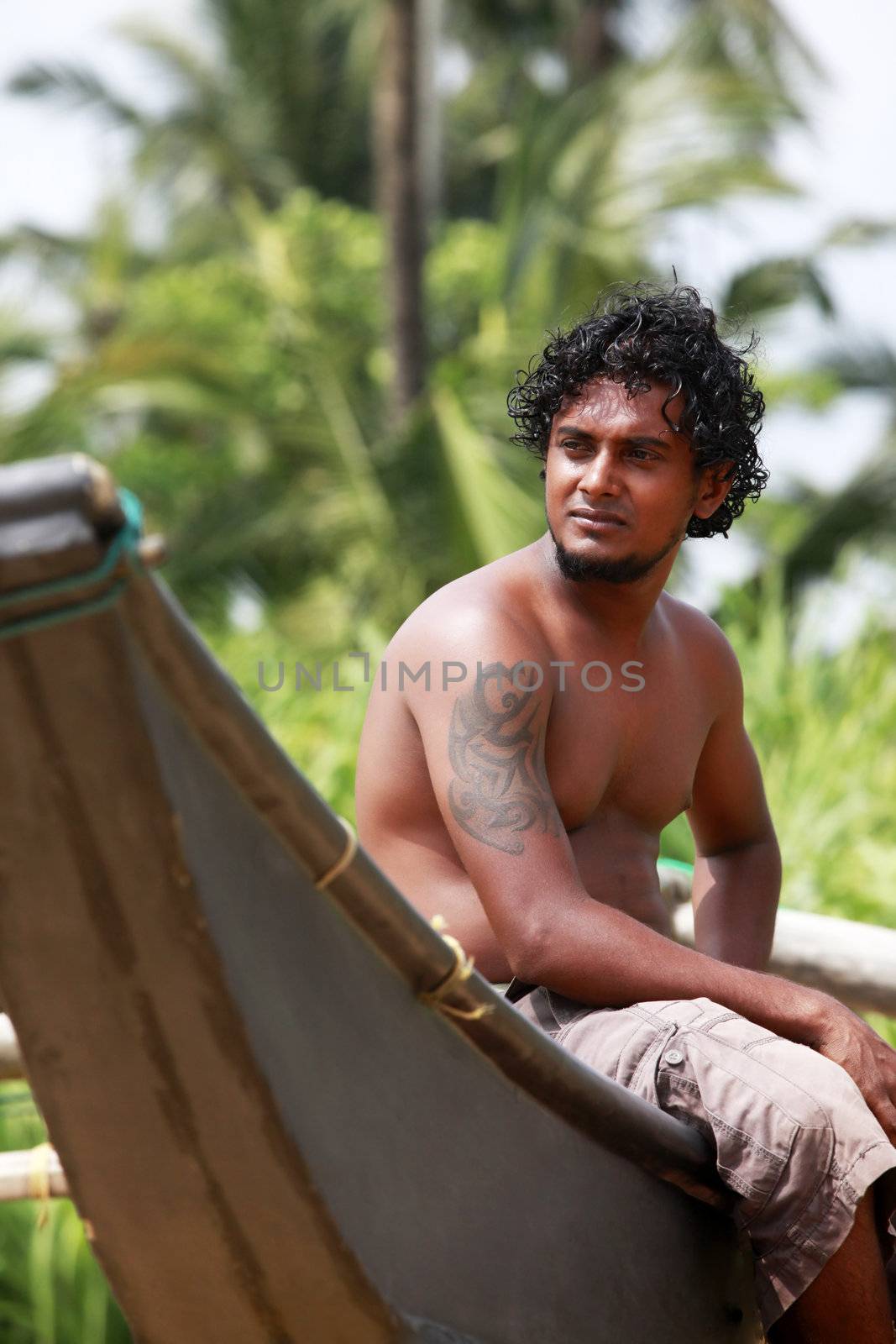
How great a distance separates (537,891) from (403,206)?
823cm

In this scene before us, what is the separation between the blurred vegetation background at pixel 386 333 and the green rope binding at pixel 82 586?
173 cm

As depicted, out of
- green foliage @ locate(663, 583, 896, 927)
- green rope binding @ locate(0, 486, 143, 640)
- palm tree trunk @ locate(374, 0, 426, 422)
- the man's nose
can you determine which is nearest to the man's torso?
the man's nose

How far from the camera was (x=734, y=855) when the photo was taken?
2324mm

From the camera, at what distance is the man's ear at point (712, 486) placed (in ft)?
6.64

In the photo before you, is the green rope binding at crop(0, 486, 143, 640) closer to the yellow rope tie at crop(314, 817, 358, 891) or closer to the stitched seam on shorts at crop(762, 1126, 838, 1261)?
the yellow rope tie at crop(314, 817, 358, 891)

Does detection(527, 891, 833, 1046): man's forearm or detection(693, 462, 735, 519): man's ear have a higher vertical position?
detection(693, 462, 735, 519): man's ear

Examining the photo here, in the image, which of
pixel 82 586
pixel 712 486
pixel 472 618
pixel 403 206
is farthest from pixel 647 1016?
pixel 403 206

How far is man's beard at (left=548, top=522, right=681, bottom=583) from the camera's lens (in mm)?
1914

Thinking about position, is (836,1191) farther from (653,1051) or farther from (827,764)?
(827,764)

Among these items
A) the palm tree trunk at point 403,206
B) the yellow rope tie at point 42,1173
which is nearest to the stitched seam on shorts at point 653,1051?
the yellow rope tie at point 42,1173

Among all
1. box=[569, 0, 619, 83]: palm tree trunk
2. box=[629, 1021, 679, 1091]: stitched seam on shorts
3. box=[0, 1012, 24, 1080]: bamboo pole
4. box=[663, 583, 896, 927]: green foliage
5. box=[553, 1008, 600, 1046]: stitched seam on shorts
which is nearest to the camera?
box=[629, 1021, 679, 1091]: stitched seam on shorts

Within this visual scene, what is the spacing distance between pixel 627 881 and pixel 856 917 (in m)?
2.74

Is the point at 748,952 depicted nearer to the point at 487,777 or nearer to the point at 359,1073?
the point at 487,777

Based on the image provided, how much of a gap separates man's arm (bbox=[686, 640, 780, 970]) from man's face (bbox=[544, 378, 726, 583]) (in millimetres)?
339
